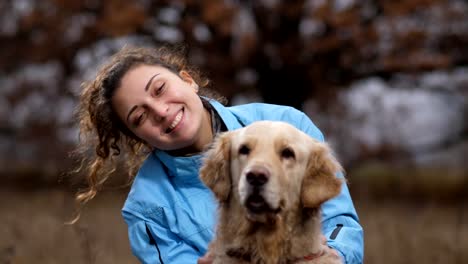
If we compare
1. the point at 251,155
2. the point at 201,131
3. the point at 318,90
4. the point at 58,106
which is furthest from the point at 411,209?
the point at 251,155

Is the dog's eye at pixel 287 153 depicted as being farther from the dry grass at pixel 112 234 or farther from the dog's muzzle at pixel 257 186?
the dry grass at pixel 112 234

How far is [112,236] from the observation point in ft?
22.8

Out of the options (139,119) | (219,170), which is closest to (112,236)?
(139,119)

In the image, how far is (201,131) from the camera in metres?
3.49

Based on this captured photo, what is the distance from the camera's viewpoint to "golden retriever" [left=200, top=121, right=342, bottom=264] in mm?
2742

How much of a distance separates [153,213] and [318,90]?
6647 mm

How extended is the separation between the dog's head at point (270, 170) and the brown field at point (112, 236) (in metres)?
1.50

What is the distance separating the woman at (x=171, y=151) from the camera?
335cm

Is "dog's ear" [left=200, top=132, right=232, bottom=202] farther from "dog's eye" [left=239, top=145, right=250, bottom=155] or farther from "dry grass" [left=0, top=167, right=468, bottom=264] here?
"dry grass" [left=0, top=167, right=468, bottom=264]

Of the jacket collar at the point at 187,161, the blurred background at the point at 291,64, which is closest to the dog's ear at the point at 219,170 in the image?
the jacket collar at the point at 187,161

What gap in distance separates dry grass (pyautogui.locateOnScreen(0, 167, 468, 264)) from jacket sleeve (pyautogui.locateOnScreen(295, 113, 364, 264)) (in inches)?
57.7

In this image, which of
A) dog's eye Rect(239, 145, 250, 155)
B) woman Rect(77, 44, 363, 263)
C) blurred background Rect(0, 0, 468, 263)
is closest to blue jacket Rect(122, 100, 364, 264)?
woman Rect(77, 44, 363, 263)

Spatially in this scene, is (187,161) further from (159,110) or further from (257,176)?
(257,176)

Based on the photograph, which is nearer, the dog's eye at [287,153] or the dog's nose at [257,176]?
the dog's nose at [257,176]
